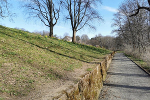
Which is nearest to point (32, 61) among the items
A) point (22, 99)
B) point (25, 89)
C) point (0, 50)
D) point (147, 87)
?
point (0, 50)

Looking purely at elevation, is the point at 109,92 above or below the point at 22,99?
below

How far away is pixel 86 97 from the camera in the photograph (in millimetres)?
3867

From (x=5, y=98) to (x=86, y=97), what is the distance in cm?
222

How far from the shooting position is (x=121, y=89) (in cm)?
576

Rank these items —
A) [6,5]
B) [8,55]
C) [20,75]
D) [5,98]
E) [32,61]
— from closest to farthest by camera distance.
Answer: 1. [5,98]
2. [20,75]
3. [8,55]
4. [32,61]
5. [6,5]

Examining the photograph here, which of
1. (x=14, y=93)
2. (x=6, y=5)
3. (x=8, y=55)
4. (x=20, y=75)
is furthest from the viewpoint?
(x=6, y=5)

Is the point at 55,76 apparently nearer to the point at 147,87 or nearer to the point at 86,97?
the point at 86,97

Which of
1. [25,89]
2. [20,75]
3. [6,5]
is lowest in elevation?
[25,89]

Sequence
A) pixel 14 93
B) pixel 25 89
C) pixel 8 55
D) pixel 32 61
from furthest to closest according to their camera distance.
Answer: pixel 32 61
pixel 8 55
pixel 25 89
pixel 14 93

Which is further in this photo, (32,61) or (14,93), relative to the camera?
(32,61)

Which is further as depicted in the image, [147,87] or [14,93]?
[147,87]

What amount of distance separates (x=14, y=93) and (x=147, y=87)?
18.0 feet

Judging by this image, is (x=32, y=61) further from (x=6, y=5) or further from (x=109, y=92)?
(x=6, y=5)

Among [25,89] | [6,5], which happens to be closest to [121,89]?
[25,89]
